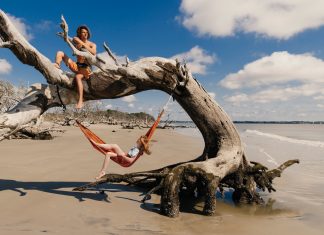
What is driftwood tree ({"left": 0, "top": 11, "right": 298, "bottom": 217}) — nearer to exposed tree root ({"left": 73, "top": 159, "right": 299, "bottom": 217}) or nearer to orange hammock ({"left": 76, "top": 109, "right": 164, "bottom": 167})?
exposed tree root ({"left": 73, "top": 159, "right": 299, "bottom": 217})

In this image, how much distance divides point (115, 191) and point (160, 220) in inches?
79.7

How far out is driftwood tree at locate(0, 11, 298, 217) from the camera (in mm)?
5812

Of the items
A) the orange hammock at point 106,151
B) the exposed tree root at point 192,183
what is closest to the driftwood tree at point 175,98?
the exposed tree root at point 192,183

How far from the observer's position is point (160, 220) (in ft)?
17.8

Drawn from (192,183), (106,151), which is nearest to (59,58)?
(106,151)

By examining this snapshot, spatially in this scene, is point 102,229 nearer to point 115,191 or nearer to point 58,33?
point 115,191

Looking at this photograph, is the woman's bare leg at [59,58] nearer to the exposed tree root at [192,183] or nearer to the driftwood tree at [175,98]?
the driftwood tree at [175,98]

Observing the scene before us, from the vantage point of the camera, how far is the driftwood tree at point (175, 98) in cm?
581

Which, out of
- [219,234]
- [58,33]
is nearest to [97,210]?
[219,234]

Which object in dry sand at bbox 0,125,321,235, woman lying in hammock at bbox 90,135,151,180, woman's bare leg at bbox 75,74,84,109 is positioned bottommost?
dry sand at bbox 0,125,321,235

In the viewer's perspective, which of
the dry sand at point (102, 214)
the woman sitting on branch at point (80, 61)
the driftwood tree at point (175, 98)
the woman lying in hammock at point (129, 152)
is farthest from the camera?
the woman lying in hammock at point (129, 152)

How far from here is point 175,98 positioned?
22.4 feet

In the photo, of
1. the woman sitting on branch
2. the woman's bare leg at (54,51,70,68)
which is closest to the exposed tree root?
the woman sitting on branch

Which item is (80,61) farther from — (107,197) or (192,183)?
(192,183)
